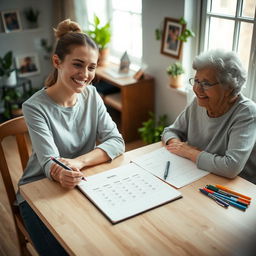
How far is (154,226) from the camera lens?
118 centimetres

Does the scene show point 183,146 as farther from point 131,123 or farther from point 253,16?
point 131,123

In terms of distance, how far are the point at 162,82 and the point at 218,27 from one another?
75 cm

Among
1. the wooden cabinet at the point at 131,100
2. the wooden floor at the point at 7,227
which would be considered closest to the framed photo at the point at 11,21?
the wooden cabinet at the point at 131,100

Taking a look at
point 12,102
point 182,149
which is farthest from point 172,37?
point 12,102

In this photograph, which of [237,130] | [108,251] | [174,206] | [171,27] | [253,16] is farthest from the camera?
[171,27]

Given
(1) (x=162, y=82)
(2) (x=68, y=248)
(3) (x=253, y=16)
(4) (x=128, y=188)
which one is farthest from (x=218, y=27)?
(2) (x=68, y=248)

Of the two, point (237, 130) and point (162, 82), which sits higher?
point (237, 130)

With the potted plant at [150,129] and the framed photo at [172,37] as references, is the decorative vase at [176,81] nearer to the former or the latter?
the framed photo at [172,37]

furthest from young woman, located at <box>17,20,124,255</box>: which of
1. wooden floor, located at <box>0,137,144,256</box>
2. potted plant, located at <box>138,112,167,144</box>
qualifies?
potted plant, located at <box>138,112,167,144</box>

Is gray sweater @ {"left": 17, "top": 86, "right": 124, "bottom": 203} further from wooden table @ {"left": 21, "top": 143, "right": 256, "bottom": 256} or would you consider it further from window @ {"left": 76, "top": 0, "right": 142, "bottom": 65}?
→ window @ {"left": 76, "top": 0, "right": 142, "bottom": 65}

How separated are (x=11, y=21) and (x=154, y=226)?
3.41 metres

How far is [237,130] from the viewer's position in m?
1.54

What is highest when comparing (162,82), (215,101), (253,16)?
(253,16)

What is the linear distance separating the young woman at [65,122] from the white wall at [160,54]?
1307mm
